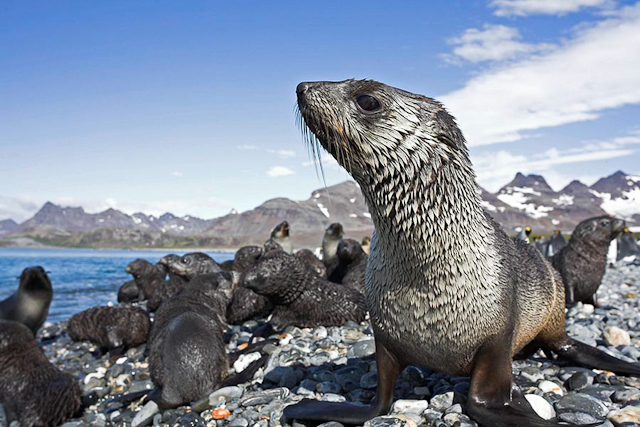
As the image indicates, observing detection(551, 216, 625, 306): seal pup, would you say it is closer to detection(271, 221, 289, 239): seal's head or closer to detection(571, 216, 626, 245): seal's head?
detection(571, 216, 626, 245): seal's head

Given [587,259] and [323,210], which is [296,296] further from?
[323,210]

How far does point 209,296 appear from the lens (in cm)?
741

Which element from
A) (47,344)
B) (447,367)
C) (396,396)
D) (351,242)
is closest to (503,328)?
(447,367)

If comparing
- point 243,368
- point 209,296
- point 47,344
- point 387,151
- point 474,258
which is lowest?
point 47,344

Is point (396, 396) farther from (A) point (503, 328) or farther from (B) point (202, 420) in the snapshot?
(B) point (202, 420)

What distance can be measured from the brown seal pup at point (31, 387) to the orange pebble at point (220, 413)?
231 centimetres

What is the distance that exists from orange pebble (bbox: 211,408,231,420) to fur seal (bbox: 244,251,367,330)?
8.88 feet

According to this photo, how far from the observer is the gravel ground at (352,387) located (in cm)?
354

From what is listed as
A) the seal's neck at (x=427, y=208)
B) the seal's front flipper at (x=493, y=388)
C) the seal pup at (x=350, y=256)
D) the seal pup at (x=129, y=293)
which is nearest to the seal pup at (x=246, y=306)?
the seal pup at (x=350, y=256)

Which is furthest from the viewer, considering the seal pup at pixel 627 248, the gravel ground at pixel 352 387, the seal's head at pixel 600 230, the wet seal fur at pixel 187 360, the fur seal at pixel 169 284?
the seal pup at pixel 627 248

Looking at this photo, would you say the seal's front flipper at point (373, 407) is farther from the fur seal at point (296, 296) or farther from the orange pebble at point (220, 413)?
the fur seal at point (296, 296)

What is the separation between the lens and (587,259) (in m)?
9.12

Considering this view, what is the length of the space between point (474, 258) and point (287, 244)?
1160cm

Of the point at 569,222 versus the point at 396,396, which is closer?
the point at 396,396
